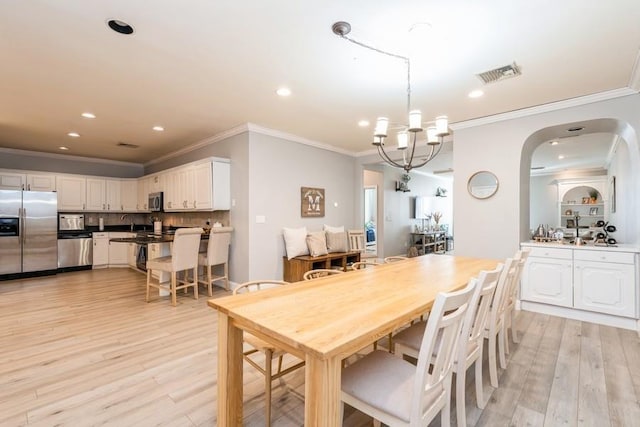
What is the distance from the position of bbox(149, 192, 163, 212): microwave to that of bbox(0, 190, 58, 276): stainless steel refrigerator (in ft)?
5.29

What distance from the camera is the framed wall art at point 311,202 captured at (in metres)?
5.32

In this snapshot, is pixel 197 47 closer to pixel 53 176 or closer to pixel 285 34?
pixel 285 34

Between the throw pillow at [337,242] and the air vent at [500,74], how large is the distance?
126 inches

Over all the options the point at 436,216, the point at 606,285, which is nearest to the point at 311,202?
the point at 606,285

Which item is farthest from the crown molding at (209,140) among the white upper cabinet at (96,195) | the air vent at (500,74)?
the air vent at (500,74)

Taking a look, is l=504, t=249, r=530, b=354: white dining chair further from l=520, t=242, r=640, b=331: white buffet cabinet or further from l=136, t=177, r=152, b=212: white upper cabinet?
l=136, t=177, r=152, b=212: white upper cabinet

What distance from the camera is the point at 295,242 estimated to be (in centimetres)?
487

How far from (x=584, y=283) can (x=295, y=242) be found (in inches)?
148

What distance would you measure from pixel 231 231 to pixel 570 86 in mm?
4628

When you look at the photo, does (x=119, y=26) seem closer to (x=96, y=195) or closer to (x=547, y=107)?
(x=547, y=107)

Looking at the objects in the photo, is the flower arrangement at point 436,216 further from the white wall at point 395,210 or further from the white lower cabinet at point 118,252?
the white lower cabinet at point 118,252

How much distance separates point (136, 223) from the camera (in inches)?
307

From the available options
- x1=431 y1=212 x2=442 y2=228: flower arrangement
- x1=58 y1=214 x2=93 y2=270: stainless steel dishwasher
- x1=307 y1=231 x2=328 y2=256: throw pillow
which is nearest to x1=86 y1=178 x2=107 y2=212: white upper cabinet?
x1=58 y1=214 x2=93 y2=270: stainless steel dishwasher

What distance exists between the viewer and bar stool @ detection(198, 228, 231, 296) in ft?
14.7
